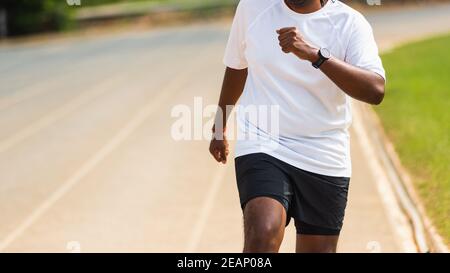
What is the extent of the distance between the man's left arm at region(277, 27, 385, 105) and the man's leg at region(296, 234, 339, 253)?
63 centimetres

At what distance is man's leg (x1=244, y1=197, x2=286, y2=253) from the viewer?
388 centimetres

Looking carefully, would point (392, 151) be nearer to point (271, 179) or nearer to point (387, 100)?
point (387, 100)

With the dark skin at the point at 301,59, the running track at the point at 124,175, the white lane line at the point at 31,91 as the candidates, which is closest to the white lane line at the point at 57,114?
the running track at the point at 124,175

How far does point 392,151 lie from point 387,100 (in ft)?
14.8

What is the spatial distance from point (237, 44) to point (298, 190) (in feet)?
2.34

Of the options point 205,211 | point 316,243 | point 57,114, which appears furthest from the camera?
point 57,114

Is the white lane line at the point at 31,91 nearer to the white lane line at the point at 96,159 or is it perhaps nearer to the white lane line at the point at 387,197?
the white lane line at the point at 96,159

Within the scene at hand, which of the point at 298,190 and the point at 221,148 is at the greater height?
the point at 298,190

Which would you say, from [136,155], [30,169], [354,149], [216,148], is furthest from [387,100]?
[216,148]

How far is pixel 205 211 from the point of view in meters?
8.71

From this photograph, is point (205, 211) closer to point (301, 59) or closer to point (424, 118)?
→ point (301, 59)

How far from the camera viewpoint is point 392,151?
11.5 m

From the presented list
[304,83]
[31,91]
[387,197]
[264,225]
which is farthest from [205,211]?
[31,91]

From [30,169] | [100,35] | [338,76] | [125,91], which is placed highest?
[338,76]
